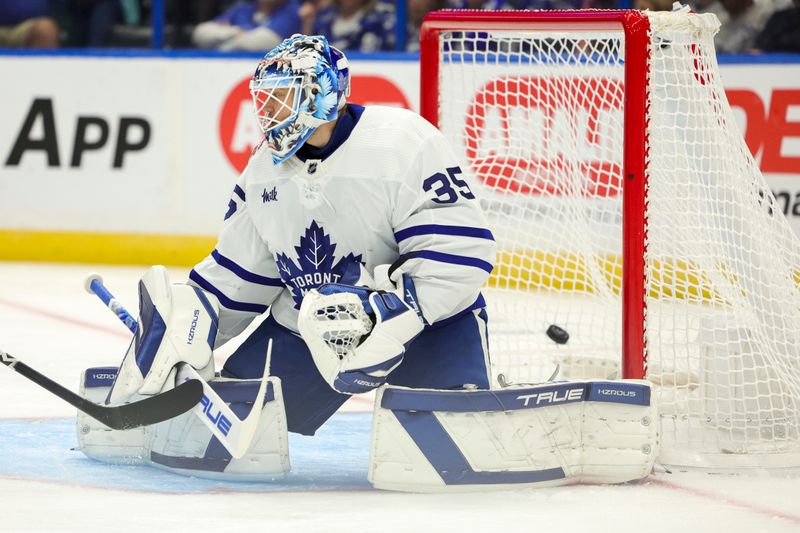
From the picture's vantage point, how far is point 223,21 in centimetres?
660

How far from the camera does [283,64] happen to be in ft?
8.87

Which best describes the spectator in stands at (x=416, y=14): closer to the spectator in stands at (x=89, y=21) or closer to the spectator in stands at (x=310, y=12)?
the spectator in stands at (x=310, y=12)

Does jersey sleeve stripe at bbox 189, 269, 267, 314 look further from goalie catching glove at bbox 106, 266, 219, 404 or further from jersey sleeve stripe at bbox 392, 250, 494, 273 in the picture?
jersey sleeve stripe at bbox 392, 250, 494, 273

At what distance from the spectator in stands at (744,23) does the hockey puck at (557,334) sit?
2.22 metres

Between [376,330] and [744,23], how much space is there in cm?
363

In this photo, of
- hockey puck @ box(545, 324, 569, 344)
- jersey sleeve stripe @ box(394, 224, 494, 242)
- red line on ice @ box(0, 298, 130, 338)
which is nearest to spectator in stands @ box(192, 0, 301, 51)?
red line on ice @ box(0, 298, 130, 338)

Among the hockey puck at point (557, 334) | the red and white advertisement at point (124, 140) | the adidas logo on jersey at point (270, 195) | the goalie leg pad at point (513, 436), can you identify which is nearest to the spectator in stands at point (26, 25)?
the red and white advertisement at point (124, 140)

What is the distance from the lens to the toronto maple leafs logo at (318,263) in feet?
9.10

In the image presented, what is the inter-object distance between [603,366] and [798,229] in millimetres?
2033

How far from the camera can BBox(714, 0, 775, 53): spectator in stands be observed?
575cm

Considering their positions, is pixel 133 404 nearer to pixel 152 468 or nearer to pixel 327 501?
pixel 152 468

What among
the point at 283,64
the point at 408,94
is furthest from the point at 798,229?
the point at 283,64

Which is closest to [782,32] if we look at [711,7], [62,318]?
[711,7]

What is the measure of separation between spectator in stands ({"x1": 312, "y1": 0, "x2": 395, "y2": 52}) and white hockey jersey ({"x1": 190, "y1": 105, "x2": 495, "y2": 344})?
3.53 metres
